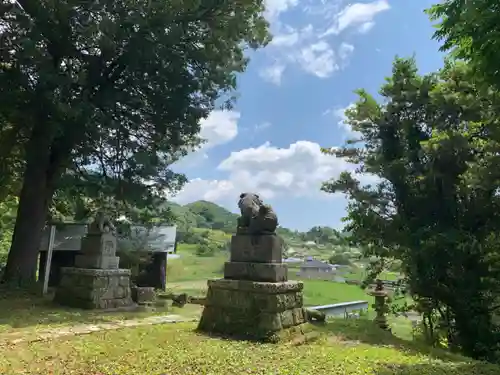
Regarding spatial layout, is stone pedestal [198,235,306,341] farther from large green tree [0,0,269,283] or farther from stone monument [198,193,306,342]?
large green tree [0,0,269,283]

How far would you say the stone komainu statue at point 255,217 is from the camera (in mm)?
6367

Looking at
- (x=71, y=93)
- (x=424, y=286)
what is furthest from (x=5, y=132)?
(x=424, y=286)

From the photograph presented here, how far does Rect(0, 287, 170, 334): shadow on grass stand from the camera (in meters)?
6.83

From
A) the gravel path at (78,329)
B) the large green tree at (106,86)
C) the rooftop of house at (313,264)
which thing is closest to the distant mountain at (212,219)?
the rooftop of house at (313,264)

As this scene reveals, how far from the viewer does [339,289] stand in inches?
536

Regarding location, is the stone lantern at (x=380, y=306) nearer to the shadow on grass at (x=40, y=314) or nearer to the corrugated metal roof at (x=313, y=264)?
the shadow on grass at (x=40, y=314)

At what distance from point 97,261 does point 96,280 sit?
0.53m

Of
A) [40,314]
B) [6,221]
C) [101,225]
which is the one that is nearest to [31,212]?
[101,225]

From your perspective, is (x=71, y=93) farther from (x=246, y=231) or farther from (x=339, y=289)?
(x=339, y=289)

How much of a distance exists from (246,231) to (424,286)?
4.72 m

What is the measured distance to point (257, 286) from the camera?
5957 mm

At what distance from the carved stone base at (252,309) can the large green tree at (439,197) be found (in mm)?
3698

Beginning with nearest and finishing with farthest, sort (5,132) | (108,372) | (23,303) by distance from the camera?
(108,372)
(23,303)
(5,132)

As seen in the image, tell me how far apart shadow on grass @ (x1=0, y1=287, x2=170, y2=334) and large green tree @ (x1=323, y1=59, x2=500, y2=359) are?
18.5 ft
